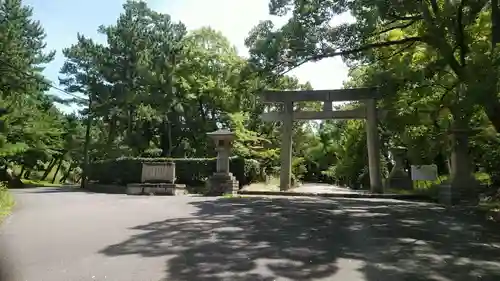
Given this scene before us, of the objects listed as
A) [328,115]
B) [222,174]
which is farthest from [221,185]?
[328,115]

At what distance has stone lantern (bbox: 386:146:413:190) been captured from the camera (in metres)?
20.7

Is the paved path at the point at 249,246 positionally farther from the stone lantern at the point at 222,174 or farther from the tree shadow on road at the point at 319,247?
the stone lantern at the point at 222,174

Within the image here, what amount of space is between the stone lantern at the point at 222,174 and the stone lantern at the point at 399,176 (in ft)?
26.7

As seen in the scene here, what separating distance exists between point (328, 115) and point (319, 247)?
15123mm

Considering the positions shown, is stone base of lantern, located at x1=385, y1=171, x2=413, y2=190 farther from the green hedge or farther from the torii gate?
the green hedge

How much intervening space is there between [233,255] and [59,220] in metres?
5.21

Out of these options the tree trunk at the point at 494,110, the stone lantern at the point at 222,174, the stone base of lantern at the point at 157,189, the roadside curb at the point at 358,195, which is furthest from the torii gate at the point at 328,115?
the tree trunk at the point at 494,110

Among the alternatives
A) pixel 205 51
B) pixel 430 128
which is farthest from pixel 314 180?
pixel 430 128

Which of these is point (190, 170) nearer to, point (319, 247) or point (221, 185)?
point (221, 185)

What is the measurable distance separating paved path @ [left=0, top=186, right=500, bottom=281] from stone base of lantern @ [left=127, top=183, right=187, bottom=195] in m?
7.56

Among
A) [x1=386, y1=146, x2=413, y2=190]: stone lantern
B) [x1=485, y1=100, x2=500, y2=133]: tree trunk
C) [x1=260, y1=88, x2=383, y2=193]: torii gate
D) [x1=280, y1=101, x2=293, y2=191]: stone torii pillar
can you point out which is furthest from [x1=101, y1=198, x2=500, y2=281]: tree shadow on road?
[x1=386, y1=146, x2=413, y2=190]: stone lantern

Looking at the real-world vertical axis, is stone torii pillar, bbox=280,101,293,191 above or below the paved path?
above

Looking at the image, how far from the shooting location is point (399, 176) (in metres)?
21.3

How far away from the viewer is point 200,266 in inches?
215
